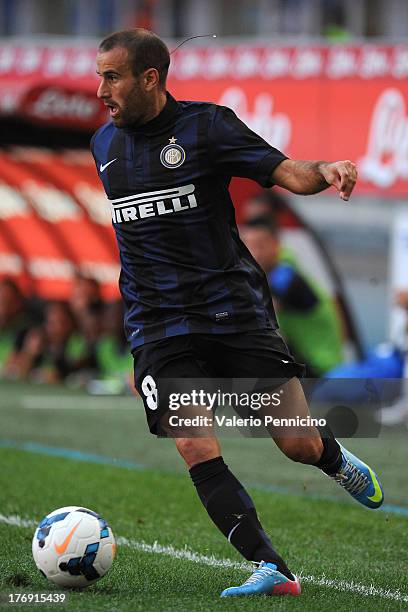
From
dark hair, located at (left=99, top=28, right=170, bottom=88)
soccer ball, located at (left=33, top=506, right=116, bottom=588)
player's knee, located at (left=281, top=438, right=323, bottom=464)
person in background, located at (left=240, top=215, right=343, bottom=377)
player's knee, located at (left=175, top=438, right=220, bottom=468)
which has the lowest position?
person in background, located at (left=240, top=215, right=343, bottom=377)

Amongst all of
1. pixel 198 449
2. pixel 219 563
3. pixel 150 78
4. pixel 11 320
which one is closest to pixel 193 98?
pixel 11 320

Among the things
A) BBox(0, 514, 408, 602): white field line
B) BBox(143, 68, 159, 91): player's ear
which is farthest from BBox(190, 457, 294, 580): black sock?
BBox(143, 68, 159, 91): player's ear

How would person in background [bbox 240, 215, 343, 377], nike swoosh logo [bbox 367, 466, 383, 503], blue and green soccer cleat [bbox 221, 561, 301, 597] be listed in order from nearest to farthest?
blue and green soccer cleat [bbox 221, 561, 301, 597] → nike swoosh logo [bbox 367, 466, 383, 503] → person in background [bbox 240, 215, 343, 377]

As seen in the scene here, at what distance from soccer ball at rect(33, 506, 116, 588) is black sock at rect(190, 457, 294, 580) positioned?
44 cm

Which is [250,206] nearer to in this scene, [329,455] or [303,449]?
[329,455]

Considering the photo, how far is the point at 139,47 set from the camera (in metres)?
5.03

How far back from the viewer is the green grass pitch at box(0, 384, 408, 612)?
5.05m

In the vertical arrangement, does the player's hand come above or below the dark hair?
below

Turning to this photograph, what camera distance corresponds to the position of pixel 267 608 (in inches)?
184

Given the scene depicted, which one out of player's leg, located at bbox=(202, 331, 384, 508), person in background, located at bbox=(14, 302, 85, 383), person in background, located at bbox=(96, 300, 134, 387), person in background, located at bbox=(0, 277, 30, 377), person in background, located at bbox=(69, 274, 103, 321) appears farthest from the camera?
person in background, located at bbox=(0, 277, 30, 377)

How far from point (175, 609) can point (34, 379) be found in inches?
541

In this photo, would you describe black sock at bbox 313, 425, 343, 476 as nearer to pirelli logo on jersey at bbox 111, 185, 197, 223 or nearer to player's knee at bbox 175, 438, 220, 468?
player's knee at bbox 175, 438, 220, 468

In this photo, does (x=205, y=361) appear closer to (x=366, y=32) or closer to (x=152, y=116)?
(x=152, y=116)

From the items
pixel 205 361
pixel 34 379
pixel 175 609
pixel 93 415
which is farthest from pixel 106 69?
pixel 34 379
